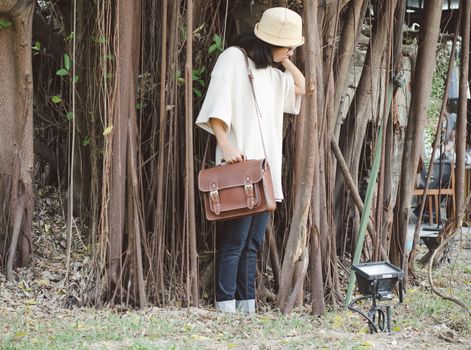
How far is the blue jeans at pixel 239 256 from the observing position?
169 inches

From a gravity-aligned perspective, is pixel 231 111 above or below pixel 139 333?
above

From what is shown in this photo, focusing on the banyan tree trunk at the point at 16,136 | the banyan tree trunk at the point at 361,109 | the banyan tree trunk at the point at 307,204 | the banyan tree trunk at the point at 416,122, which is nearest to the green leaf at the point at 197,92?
the banyan tree trunk at the point at 307,204

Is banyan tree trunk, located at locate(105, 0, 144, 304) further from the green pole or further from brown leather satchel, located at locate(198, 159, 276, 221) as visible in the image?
the green pole

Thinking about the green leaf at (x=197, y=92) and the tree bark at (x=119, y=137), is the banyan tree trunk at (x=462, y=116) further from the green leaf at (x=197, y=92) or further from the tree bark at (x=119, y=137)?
the tree bark at (x=119, y=137)

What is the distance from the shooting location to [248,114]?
4230mm

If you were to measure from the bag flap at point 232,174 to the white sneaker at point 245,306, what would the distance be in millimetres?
668

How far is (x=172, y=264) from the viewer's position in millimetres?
4492

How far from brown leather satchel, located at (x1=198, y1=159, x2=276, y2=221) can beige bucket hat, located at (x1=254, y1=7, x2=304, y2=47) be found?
0.60 meters

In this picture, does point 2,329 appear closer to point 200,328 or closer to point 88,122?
point 200,328

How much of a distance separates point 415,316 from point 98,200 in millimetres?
1820

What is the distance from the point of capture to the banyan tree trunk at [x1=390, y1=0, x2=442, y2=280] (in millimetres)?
5426

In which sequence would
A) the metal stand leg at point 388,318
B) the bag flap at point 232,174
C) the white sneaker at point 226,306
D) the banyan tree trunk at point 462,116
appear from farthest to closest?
the banyan tree trunk at point 462,116 → the white sneaker at point 226,306 → the bag flap at point 232,174 → the metal stand leg at point 388,318

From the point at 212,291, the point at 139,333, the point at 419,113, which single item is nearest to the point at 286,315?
the point at 212,291

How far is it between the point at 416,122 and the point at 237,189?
1.80 m
